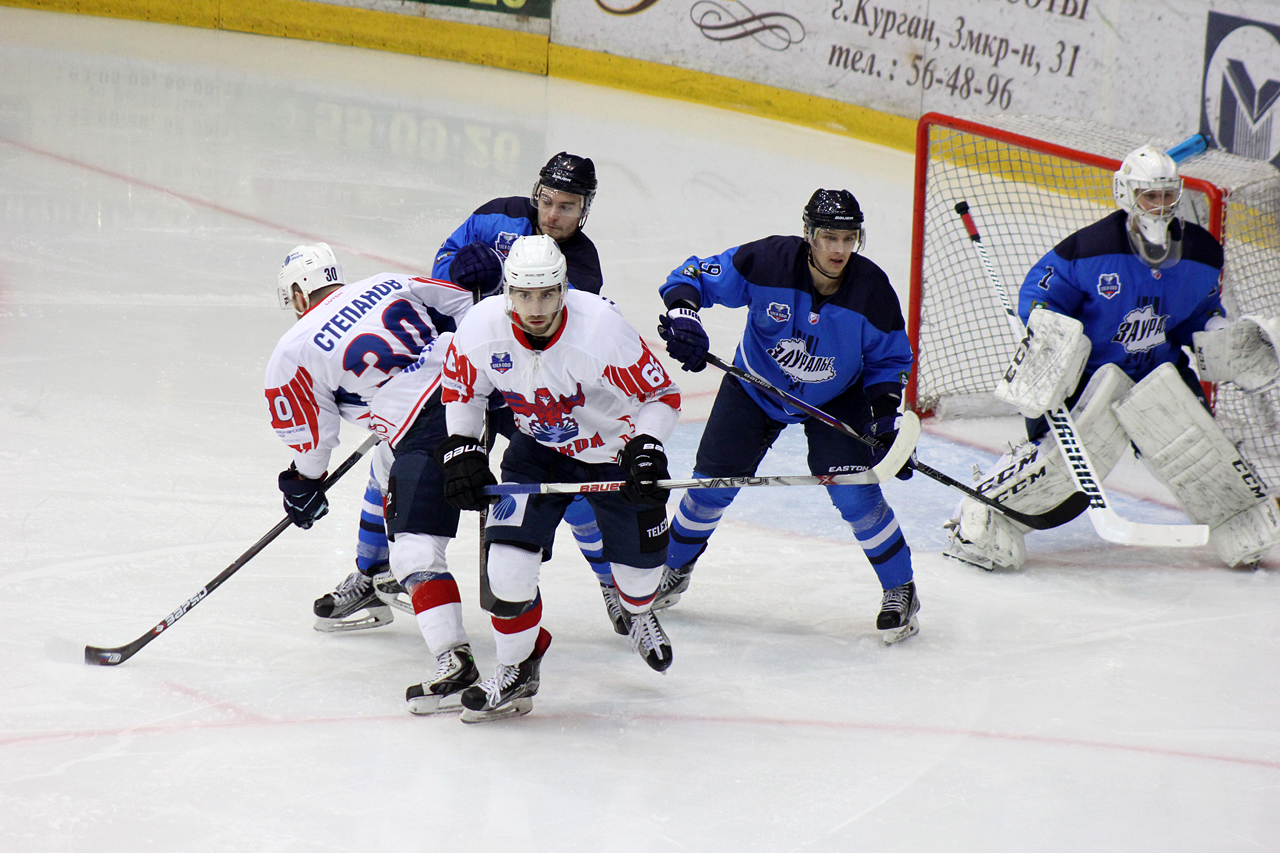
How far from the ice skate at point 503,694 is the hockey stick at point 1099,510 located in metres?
1.65

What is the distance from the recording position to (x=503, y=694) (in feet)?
9.11

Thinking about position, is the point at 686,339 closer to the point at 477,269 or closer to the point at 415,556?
the point at 477,269

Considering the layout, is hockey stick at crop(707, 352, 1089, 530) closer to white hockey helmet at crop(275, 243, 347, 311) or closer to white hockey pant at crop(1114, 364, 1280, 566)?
white hockey pant at crop(1114, 364, 1280, 566)

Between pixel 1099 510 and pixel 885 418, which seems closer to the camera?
pixel 885 418

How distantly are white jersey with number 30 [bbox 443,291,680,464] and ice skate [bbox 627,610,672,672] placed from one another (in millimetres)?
436

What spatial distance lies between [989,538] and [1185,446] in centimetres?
62

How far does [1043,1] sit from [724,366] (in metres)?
5.51

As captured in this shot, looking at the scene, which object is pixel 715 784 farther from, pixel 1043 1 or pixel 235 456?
pixel 1043 1

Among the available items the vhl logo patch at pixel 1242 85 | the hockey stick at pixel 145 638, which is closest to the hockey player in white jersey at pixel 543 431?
the hockey stick at pixel 145 638

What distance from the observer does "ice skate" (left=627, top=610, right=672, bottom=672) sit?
2945 millimetres

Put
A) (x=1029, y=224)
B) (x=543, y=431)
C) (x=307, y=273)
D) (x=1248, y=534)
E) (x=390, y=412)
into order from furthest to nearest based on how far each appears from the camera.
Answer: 1. (x=1029, y=224)
2. (x=1248, y=534)
3. (x=307, y=273)
4. (x=390, y=412)
5. (x=543, y=431)

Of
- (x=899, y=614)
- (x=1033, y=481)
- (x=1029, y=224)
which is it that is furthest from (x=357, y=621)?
(x=1029, y=224)

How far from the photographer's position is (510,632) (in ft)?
9.09

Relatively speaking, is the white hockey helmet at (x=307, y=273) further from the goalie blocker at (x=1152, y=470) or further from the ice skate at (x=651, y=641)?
the goalie blocker at (x=1152, y=470)
